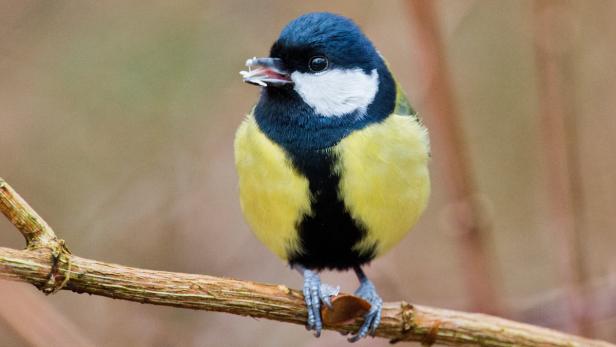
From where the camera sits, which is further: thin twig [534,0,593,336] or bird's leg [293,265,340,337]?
thin twig [534,0,593,336]

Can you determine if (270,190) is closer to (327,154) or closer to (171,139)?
(327,154)

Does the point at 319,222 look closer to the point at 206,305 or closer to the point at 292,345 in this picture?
the point at 206,305

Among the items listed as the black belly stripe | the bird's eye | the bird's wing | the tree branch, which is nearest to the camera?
the tree branch

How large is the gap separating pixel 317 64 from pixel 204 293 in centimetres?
88

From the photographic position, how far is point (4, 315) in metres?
1.93

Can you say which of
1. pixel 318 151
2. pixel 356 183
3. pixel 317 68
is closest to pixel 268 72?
pixel 317 68

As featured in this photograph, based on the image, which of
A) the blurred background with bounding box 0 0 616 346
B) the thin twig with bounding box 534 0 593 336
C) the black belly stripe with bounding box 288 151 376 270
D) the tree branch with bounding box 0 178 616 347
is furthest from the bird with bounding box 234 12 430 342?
the blurred background with bounding box 0 0 616 346

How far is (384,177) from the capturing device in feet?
7.86

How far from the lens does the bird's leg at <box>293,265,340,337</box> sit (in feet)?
7.20

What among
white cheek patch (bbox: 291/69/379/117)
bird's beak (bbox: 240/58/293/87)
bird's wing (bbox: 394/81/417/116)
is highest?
bird's beak (bbox: 240/58/293/87)

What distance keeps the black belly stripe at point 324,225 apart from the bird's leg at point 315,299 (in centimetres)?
15

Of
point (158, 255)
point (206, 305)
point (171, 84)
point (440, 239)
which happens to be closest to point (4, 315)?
point (206, 305)

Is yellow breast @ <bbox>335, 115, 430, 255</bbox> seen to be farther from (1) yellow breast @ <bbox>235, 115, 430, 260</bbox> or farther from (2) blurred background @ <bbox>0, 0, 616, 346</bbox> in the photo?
(2) blurred background @ <bbox>0, 0, 616, 346</bbox>

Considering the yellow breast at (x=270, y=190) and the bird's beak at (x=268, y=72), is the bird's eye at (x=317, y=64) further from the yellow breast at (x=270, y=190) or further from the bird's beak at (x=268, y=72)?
the yellow breast at (x=270, y=190)
